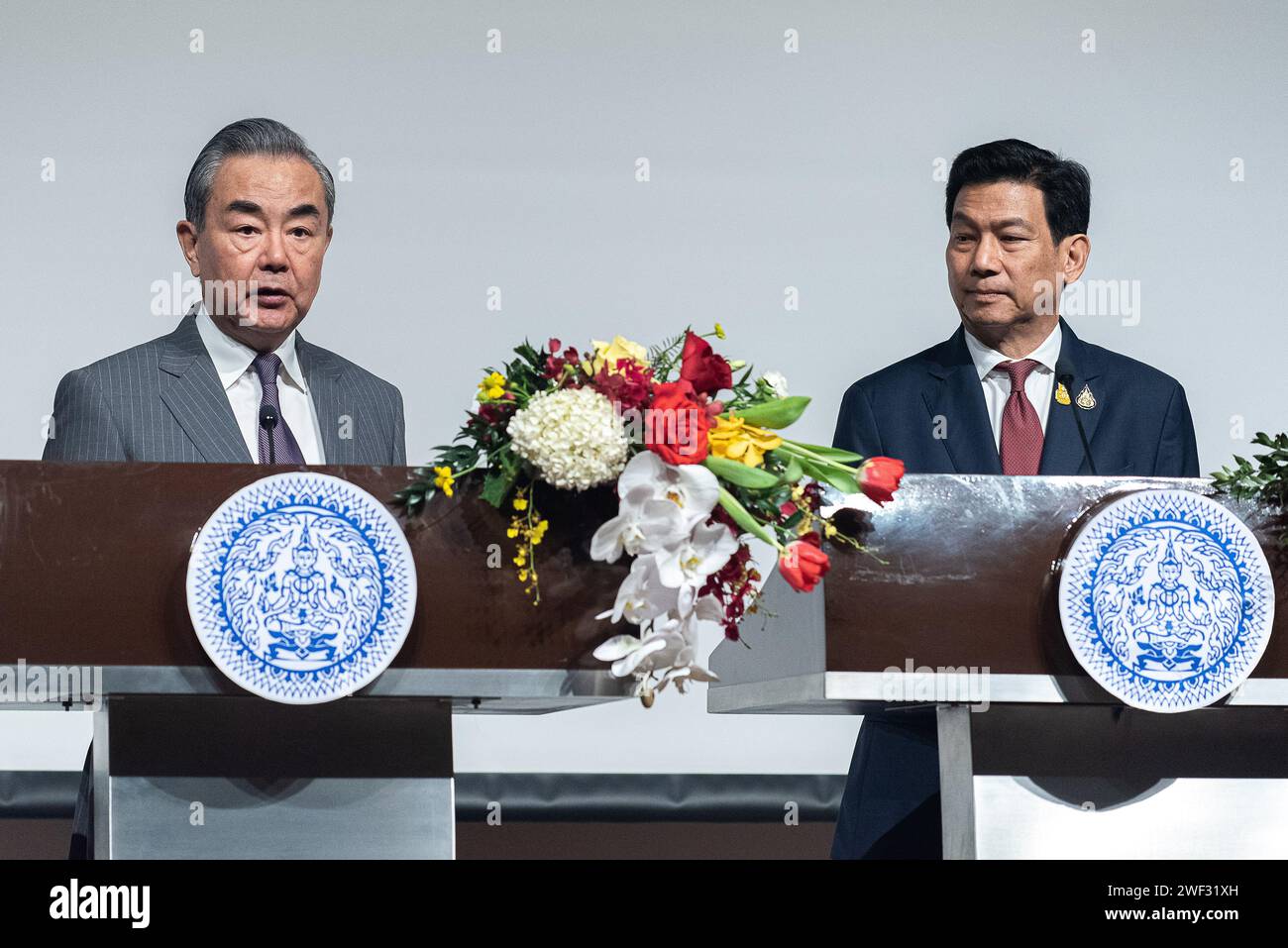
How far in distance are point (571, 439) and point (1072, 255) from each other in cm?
130

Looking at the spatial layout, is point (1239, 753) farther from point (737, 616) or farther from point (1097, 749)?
point (737, 616)

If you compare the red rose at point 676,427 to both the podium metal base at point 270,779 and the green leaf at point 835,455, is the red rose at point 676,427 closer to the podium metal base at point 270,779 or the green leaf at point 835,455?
the green leaf at point 835,455

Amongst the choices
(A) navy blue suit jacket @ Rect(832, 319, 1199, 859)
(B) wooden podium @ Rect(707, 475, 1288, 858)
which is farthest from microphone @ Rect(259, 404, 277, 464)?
(A) navy blue suit jacket @ Rect(832, 319, 1199, 859)

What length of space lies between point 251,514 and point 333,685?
0.65 feet

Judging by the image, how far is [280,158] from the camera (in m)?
2.37

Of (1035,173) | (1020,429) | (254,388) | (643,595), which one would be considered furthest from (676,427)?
(1035,173)

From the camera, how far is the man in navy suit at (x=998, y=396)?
2252 mm

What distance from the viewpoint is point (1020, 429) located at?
2502mm

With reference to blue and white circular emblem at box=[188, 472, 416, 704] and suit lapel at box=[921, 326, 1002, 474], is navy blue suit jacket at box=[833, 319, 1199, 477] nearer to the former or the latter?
suit lapel at box=[921, 326, 1002, 474]

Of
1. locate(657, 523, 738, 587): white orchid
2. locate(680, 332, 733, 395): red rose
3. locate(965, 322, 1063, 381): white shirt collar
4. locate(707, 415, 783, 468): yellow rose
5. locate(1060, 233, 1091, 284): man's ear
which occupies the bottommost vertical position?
locate(657, 523, 738, 587): white orchid

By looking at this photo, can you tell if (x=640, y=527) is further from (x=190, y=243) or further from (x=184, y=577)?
(x=190, y=243)

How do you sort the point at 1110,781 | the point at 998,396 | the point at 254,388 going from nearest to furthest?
1. the point at 1110,781
2. the point at 254,388
3. the point at 998,396

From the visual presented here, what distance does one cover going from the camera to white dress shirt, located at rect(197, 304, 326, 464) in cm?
227

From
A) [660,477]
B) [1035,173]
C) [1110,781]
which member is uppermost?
[1035,173]
